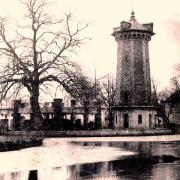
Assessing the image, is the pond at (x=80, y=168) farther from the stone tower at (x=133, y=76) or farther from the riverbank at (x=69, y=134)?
the stone tower at (x=133, y=76)

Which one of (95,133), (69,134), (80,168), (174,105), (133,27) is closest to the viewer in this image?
(80,168)

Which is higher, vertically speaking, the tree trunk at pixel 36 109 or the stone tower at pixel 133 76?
the stone tower at pixel 133 76

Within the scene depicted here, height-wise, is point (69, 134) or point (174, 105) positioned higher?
point (174, 105)

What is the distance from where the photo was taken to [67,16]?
42.1 m

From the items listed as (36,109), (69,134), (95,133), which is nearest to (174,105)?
(95,133)

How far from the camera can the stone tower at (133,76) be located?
69.9 meters

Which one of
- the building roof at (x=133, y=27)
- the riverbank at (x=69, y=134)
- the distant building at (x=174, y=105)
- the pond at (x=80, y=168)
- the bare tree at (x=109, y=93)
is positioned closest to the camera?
the pond at (x=80, y=168)

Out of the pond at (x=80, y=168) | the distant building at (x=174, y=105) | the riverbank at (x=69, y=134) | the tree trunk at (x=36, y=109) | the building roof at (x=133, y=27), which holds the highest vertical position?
the building roof at (x=133, y=27)

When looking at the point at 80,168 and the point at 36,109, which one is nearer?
the point at 80,168

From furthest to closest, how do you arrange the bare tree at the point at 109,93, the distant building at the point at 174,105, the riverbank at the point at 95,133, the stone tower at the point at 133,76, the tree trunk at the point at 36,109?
the bare tree at the point at 109,93 < the stone tower at the point at 133,76 < the distant building at the point at 174,105 < the riverbank at the point at 95,133 < the tree trunk at the point at 36,109

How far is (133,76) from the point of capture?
229 ft

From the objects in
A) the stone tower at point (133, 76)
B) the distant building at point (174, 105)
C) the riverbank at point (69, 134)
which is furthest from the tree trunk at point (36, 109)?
the distant building at point (174, 105)

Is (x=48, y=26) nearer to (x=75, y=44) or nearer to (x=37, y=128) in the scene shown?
(x=75, y=44)

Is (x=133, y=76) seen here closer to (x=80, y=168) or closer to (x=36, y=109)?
(x=36, y=109)
